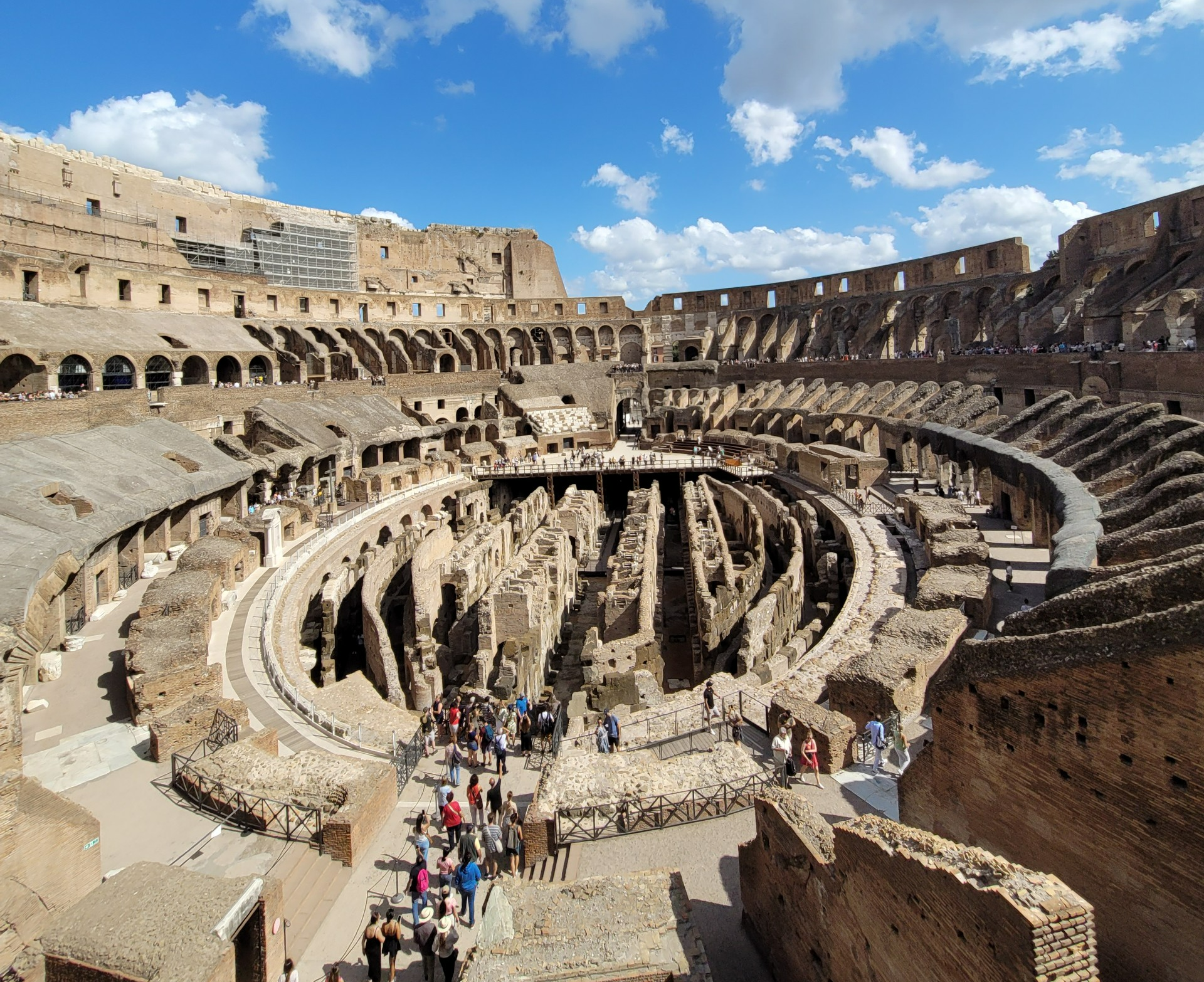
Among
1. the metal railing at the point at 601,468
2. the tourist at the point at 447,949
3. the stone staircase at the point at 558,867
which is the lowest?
the stone staircase at the point at 558,867

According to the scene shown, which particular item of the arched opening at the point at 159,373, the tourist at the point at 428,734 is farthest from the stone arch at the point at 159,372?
the tourist at the point at 428,734

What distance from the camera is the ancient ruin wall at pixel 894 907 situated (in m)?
4.01

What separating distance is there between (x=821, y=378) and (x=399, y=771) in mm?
Result: 34725

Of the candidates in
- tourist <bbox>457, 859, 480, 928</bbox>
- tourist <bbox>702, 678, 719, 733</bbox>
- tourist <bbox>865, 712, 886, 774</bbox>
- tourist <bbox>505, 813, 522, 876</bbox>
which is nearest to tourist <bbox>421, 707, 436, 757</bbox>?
tourist <bbox>505, 813, 522, 876</bbox>

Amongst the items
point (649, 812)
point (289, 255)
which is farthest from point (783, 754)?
point (289, 255)

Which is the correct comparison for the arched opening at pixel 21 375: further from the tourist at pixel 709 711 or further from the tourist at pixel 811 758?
the tourist at pixel 811 758

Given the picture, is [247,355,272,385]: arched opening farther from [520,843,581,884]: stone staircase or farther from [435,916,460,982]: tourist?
[435,916,460,982]: tourist

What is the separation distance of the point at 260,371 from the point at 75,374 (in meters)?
9.87

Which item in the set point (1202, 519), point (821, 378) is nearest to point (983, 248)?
point (821, 378)

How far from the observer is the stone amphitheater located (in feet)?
18.0

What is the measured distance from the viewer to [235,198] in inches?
1719

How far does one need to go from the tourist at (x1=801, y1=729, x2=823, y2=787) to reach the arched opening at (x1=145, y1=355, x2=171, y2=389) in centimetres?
3013

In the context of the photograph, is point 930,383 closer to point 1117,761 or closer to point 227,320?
point 1117,761

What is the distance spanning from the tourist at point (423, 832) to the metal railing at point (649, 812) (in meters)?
1.40
